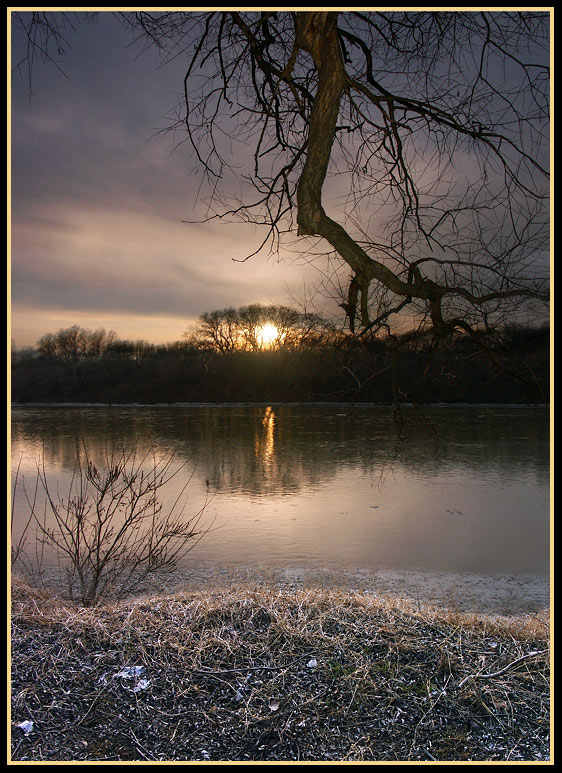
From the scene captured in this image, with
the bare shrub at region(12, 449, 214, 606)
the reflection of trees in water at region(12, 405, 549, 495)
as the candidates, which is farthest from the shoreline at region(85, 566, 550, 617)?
the reflection of trees in water at region(12, 405, 549, 495)

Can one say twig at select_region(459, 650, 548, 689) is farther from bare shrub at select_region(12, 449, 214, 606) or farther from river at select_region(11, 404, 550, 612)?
bare shrub at select_region(12, 449, 214, 606)

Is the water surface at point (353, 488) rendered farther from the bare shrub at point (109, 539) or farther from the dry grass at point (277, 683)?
the dry grass at point (277, 683)

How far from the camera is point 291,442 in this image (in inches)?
763

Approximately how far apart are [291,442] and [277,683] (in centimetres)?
1615

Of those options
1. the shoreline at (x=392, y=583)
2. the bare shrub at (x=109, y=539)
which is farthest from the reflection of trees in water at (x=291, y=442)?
the shoreline at (x=392, y=583)

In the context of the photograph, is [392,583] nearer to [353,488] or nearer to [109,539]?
[109,539]

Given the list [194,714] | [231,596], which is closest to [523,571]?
[231,596]

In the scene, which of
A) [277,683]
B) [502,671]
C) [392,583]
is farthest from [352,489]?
[277,683]

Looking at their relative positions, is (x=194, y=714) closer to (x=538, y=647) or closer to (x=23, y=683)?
(x=23, y=683)

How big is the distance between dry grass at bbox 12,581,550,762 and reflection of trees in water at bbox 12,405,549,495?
4.21 meters

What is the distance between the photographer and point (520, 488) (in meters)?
12.3

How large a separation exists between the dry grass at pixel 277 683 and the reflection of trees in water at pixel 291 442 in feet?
13.8

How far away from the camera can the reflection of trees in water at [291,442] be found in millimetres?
14172

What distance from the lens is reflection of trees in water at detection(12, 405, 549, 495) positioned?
Answer: 1417 centimetres
